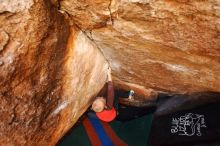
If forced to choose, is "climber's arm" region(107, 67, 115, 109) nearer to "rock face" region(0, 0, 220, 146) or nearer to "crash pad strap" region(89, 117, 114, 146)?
"crash pad strap" region(89, 117, 114, 146)

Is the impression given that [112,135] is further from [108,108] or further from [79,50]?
[79,50]

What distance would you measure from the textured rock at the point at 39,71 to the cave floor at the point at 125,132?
0.57 m

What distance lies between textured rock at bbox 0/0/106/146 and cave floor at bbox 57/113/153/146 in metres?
0.57

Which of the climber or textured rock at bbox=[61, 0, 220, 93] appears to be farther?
the climber

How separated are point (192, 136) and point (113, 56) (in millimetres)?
1382

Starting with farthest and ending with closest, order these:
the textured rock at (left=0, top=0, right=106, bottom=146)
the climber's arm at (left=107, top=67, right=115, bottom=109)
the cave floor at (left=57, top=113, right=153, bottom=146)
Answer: the climber's arm at (left=107, top=67, right=115, bottom=109) → the cave floor at (left=57, top=113, right=153, bottom=146) → the textured rock at (left=0, top=0, right=106, bottom=146)

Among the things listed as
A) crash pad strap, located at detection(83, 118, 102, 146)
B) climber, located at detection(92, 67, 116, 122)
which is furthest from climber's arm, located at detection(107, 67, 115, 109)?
crash pad strap, located at detection(83, 118, 102, 146)

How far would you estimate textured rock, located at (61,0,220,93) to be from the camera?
2.18 metres

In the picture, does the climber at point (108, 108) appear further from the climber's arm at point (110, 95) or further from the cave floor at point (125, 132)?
the cave floor at point (125, 132)

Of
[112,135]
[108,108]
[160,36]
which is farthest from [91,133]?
[160,36]

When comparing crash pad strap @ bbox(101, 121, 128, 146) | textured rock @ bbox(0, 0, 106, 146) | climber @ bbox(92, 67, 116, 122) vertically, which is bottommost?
crash pad strap @ bbox(101, 121, 128, 146)

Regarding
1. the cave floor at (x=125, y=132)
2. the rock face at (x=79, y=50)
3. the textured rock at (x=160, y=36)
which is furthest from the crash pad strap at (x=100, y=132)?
the textured rock at (x=160, y=36)

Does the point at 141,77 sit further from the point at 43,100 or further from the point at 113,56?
the point at 43,100

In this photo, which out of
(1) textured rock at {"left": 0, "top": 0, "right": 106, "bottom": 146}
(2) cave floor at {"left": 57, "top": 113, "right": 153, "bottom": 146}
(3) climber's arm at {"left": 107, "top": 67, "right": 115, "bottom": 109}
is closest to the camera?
(1) textured rock at {"left": 0, "top": 0, "right": 106, "bottom": 146}
